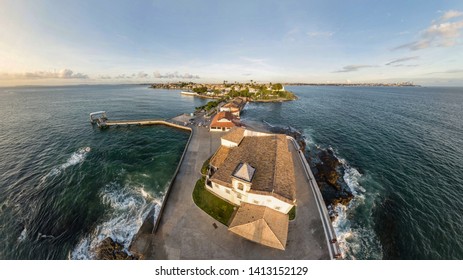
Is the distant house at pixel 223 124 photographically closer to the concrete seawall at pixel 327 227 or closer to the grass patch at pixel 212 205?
the grass patch at pixel 212 205

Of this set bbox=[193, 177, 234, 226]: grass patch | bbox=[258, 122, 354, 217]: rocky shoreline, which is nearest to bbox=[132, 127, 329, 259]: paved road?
bbox=[193, 177, 234, 226]: grass patch

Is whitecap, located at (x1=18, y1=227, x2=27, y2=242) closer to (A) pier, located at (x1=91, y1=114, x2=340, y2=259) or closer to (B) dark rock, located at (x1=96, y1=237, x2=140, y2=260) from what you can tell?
(B) dark rock, located at (x1=96, y1=237, x2=140, y2=260)

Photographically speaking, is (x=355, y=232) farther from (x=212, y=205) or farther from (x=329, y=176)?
(x=212, y=205)

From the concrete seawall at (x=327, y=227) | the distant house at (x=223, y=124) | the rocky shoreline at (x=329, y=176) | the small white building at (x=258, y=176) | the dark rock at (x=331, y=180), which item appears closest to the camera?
the concrete seawall at (x=327, y=227)

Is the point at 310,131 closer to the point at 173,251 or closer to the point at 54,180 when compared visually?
the point at 173,251

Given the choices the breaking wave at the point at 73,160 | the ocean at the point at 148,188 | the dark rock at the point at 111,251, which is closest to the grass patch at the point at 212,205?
the ocean at the point at 148,188

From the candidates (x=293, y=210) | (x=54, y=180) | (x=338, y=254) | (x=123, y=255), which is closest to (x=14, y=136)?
(x=54, y=180)
